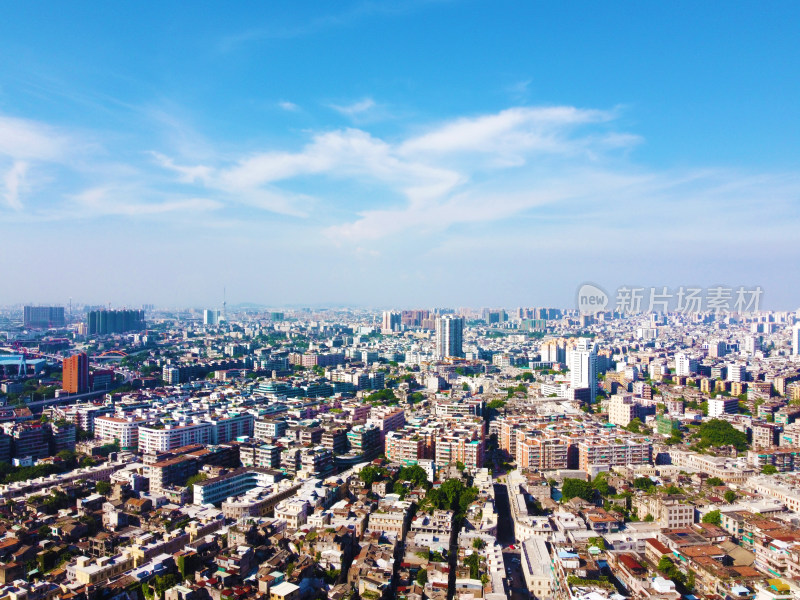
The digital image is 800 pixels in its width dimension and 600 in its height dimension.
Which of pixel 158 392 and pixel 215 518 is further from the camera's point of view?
pixel 158 392

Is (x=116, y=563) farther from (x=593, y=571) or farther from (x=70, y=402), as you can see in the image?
(x=70, y=402)

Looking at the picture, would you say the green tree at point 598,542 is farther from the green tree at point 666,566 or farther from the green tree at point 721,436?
the green tree at point 721,436

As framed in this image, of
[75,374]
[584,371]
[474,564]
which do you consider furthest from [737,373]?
[75,374]

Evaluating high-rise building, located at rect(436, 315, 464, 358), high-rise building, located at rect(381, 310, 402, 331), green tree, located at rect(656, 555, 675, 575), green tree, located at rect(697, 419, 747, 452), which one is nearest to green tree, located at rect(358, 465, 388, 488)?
green tree, located at rect(656, 555, 675, 575)

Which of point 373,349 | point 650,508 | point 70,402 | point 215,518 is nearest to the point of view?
point 215,518

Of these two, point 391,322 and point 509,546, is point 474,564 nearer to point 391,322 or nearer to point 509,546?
point 509,546

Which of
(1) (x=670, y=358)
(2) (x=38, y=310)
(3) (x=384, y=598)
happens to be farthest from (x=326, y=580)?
(2) (x=38, y=310)
